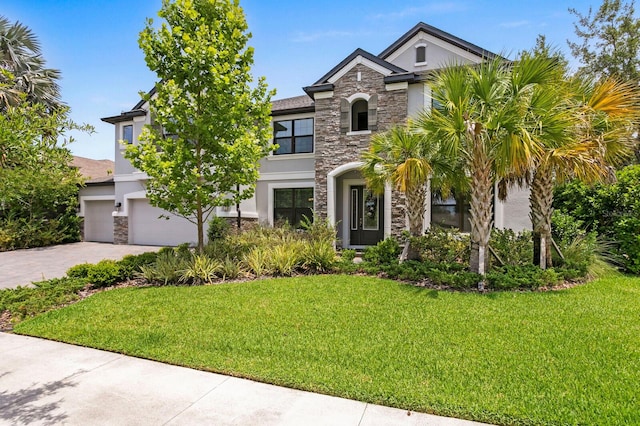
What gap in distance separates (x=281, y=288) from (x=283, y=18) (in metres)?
7.11

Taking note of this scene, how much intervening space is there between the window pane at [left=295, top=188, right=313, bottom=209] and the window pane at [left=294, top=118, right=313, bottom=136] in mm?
2574

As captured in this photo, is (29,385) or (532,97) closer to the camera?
(29,385)

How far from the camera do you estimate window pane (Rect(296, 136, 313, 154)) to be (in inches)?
642

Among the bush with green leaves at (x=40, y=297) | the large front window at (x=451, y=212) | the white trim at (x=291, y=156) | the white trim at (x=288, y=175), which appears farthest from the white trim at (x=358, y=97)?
the bush with green leaves at (x=40, y=297)

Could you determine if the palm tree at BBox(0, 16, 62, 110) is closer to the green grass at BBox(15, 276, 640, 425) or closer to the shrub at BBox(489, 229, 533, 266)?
the green grass at BBox(15, 276, 640, 425)

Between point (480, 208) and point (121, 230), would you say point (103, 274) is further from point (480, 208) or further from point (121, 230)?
point (121, 230)

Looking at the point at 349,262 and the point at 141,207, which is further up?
the point at 141,207

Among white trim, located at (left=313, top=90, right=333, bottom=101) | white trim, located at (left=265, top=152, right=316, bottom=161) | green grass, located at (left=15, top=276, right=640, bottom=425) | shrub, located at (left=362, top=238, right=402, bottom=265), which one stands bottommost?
green grass, located at (left=15, top=276, right=640, bottom=425)

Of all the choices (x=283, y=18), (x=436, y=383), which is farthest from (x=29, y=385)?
(x=283, y=18)

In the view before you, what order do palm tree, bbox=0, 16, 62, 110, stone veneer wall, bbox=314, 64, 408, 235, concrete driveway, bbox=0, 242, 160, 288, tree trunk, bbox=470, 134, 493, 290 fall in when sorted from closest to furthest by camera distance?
tree trunk, bbox=470, 134, 493, 290 → concrete driveway, bbox=0, 242, 160, 288 → stone veneer wall, bbox=314, 64, 408, 235 → palm tree, bbox=0, 16, 62, 110

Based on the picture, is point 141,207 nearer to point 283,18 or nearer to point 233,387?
point 283,18

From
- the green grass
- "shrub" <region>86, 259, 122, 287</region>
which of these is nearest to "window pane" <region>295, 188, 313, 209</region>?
the green grass

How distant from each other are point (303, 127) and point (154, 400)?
46.1 ft

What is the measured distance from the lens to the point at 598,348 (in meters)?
4.75
